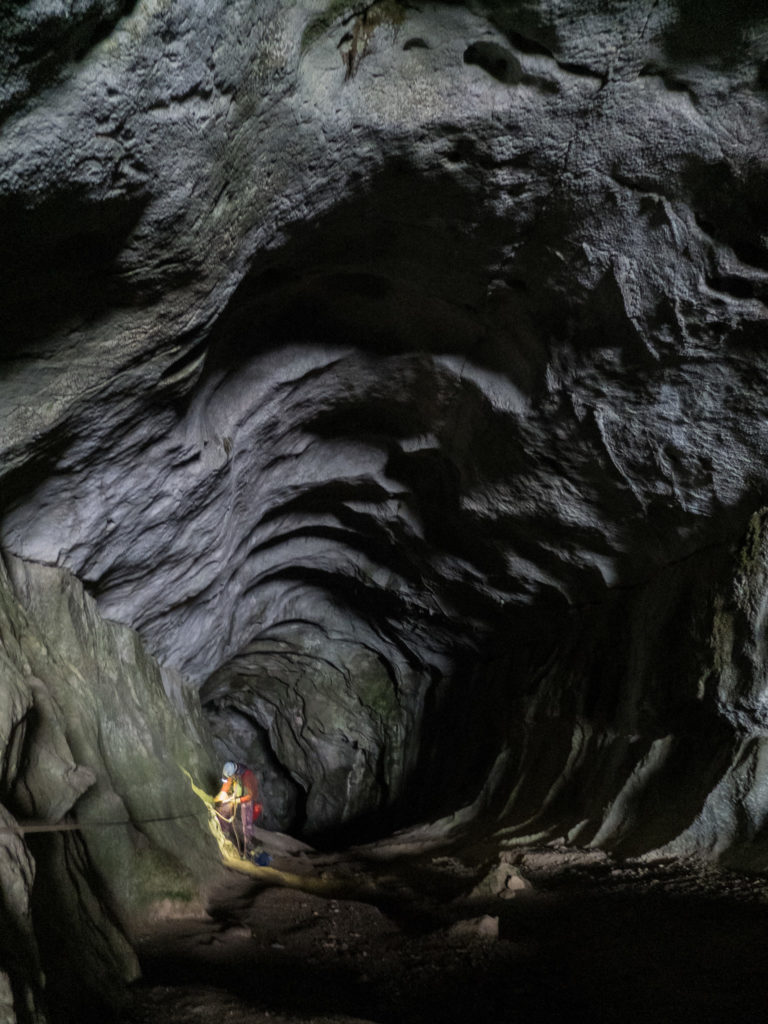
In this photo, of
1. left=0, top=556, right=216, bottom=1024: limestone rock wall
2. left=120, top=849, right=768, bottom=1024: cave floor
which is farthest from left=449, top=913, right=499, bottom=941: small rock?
left=0, top=556, right=216, bottom=1024: limestone rock wall

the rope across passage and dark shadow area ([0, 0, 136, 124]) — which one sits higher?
dark shadow area ([0, 0, 136, 124])

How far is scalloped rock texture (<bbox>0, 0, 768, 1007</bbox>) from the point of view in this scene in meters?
2.59

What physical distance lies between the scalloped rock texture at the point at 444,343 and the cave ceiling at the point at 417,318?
2cm

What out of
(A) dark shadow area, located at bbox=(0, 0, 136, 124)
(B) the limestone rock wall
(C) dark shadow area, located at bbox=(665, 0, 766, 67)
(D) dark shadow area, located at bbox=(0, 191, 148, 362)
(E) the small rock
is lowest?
(E) the small rock

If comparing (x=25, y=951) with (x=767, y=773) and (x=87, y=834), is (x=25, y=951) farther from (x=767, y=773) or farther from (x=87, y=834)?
(x=767, y=773)

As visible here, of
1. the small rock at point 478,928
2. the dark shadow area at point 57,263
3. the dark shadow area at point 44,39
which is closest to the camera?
the dark shadow area at point 44,39

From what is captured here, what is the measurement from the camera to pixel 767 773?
4.28 m

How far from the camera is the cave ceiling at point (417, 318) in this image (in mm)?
2539

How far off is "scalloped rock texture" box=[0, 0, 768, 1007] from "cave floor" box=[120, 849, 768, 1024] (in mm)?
697

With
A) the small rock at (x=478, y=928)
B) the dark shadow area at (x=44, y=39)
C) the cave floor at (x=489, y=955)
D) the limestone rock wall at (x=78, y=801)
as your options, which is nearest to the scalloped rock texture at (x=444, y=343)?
the dark shadow area at (x=44, y=39)

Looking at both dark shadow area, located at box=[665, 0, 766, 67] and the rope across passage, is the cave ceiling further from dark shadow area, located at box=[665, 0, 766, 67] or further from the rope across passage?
the rope across passage

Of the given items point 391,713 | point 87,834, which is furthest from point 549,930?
point 391,713

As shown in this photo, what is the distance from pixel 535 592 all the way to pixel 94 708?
12.3 feet

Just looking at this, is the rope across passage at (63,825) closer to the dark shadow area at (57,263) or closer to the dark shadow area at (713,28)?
the dark shadow area at (57,263)
